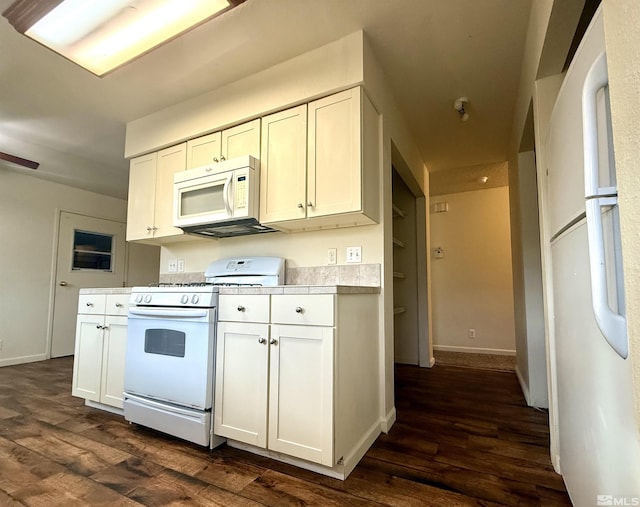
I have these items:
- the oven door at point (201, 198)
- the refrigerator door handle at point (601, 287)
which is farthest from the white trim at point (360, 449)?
the oven door at point (201, 198)

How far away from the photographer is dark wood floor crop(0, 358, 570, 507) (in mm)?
1483

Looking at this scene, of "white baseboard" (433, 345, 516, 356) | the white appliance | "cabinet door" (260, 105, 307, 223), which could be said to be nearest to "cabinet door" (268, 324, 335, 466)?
"cabinet door" (260, 105, 307, 223)

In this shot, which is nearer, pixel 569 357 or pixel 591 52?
pixel 591 52

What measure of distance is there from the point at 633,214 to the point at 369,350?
1661mm

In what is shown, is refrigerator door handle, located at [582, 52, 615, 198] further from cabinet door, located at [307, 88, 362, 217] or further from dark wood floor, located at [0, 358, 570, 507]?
dark wood floor, located at [0, 358, 570, 507]

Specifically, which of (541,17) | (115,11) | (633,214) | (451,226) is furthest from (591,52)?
(451,226)

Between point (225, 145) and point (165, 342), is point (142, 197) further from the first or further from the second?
point (165, 342)

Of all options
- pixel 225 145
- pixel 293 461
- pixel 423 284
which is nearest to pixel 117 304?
pixel 225 145

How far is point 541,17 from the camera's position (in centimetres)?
166

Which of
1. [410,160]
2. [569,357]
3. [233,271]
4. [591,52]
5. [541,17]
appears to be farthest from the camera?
[410,160]

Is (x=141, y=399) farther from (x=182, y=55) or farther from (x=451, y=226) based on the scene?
(x=451, y=226)

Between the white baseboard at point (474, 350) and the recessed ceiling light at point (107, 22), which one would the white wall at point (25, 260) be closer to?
the recessed ceiling light at point (107, 22)

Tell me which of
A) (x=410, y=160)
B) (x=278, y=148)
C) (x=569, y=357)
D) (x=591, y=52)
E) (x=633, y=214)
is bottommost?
(x=569, y=357)

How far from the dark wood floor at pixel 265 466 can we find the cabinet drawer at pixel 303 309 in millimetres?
760
